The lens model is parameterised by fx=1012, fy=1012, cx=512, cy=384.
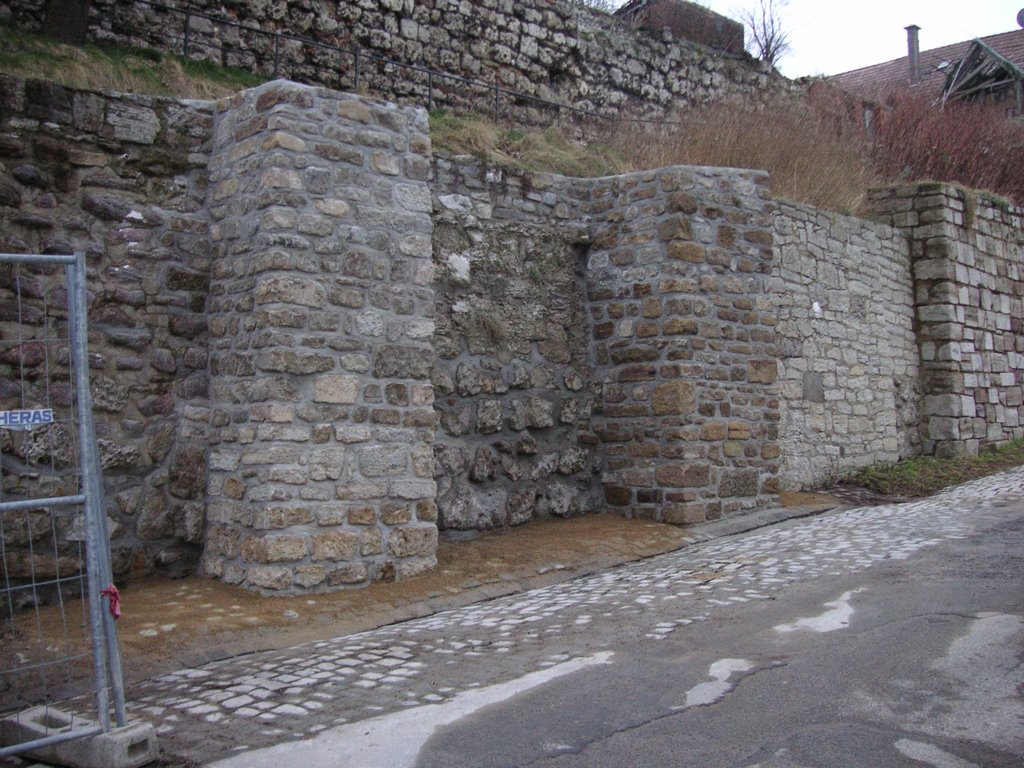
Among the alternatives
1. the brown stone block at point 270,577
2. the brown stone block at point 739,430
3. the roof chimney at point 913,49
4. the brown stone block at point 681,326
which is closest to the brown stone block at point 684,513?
the brown stone block at point 739,430

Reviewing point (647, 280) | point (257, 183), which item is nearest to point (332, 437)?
point (257, 183)

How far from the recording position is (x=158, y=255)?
6.70 meters

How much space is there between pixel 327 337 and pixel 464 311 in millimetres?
1874

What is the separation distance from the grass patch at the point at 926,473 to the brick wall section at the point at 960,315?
1.15 feet

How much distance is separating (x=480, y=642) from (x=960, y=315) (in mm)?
10262

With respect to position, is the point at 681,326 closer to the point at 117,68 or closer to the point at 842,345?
the point at 842,345

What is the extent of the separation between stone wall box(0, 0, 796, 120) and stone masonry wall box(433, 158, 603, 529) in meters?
3.75

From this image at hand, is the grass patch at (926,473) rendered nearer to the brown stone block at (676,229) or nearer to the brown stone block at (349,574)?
the brown stone block at (676,229)

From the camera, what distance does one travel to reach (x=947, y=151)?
16.3 metres

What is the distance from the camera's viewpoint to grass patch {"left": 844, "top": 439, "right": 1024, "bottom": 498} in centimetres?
1092

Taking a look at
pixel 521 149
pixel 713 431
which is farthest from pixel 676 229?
pixel 521 149

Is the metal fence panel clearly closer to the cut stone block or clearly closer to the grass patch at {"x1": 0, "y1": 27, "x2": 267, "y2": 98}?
the cut stone block

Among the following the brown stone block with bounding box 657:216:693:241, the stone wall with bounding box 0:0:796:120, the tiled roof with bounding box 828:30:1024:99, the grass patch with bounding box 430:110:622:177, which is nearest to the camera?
the brown stone block with bounding box 657:216:693:241

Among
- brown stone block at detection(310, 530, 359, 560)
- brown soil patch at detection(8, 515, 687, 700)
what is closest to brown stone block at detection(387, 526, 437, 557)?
brown soil patch at detection(8, 515, 687, 700)
